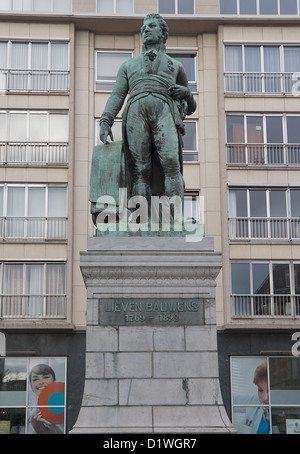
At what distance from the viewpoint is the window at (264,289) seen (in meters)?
35.9

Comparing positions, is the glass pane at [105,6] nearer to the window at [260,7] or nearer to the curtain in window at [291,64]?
the window at [260,7]

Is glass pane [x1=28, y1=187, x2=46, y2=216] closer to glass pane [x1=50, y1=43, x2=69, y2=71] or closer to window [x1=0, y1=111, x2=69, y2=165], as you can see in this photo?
window [x1=0, y1=111, x2=69, y2=165]

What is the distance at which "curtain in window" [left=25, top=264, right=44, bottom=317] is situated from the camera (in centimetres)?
3572

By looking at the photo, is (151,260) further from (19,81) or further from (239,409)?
(19,81)

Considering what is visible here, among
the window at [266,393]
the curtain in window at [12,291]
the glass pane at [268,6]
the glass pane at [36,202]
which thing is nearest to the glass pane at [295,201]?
the window at [266,393]

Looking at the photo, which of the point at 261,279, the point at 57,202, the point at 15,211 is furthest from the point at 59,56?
the point at 261,279

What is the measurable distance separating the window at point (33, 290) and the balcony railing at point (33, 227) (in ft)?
4.58

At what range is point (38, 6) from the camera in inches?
1555

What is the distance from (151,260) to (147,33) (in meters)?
4.50

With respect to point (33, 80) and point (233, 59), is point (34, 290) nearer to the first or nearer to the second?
point (33, 80)

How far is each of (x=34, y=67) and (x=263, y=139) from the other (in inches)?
444

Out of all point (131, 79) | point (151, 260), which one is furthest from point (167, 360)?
point (131, 79)

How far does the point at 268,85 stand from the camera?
38.9 meters

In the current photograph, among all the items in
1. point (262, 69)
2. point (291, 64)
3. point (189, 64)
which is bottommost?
point (262, 69)
